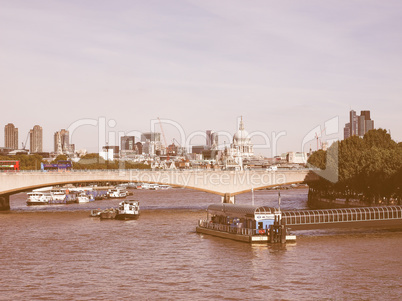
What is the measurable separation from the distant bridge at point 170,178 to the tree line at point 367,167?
7421mm

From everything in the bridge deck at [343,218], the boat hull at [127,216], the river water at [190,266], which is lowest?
the river water at [190,266]

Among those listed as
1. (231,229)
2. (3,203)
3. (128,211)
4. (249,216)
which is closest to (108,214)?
(128,211)

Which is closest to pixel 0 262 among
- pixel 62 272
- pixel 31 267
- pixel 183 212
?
pixel 31 267

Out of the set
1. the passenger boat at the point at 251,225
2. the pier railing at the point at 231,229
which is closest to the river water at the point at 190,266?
the passenger boat at the point at 251,225

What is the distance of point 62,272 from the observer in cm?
5284

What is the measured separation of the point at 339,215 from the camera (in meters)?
73.2

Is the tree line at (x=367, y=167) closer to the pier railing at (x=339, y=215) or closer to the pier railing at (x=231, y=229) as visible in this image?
the pier railing at (x=339, y=215)

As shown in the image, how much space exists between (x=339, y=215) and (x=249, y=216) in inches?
433

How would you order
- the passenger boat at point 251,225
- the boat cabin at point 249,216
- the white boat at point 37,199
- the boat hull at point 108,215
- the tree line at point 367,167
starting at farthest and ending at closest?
the white boat at point 37,199, the tree line at point 367,167, the boat hull at point 108,215, the boat cabin at point 249,216, the passenger boat at point 251,225

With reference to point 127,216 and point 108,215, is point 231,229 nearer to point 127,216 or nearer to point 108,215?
point 127,216

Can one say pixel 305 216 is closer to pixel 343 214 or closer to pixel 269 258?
pixel 343 214

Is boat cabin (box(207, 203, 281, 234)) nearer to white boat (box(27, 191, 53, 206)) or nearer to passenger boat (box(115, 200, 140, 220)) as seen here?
passenger boat (box(115, 200, 140, 220))

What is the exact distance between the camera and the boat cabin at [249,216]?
67438 mm

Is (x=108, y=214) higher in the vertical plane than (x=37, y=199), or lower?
lower
